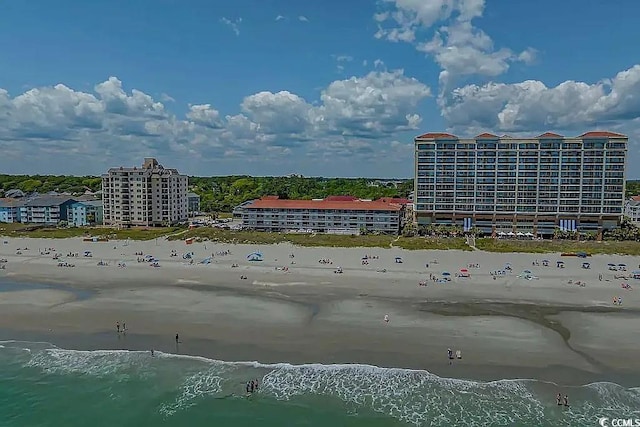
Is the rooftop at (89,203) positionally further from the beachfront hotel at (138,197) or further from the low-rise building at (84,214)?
the beachfront hotel at (138,197)

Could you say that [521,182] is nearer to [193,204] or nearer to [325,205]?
[325,205]

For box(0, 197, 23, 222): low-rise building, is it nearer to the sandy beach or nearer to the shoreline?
the sandy beach

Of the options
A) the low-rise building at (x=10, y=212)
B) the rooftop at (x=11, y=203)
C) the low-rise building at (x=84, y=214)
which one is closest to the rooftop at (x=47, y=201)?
the rooftop at (x=11, y=203)

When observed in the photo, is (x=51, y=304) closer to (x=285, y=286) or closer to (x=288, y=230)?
(x=285, y=286)

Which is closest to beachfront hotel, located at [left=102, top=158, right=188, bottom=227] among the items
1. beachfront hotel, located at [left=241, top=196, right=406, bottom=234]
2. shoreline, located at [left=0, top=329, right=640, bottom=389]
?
beachfront hotel, located at [left=241, top=196, right=406, bottom=234]

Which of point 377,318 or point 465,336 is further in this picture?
point 377,318

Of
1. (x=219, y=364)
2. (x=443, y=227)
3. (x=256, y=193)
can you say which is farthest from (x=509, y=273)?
(x=256, y=193)

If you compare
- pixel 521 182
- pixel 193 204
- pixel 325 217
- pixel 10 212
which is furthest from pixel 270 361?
pixel 193 204
